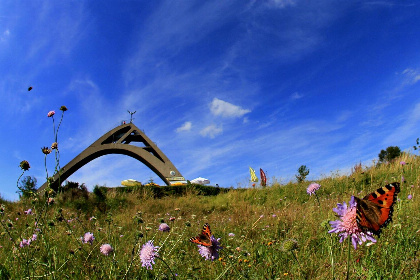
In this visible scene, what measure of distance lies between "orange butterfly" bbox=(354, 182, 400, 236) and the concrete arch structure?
31641 mm

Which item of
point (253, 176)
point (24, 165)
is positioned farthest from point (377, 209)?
point (253, 176)

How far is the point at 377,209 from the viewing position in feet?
5.21

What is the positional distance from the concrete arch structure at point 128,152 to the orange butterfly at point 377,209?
3164cm

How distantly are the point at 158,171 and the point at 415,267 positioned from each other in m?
32.4

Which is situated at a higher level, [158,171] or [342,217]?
[158,171]

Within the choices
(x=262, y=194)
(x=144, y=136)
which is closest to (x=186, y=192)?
(x=262, y=194)

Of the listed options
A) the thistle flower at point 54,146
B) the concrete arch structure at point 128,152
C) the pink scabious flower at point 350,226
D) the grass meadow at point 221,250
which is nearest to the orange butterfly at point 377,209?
the pink scabious flower at point 350,226

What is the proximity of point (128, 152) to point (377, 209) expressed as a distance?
35738 mm

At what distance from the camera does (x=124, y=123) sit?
38281 millimetres

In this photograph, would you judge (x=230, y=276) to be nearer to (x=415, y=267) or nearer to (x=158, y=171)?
(x=415, y=267)

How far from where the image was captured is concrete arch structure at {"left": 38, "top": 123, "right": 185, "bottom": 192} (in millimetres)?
33750

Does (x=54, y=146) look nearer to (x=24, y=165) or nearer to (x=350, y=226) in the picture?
(x=24, y=165)

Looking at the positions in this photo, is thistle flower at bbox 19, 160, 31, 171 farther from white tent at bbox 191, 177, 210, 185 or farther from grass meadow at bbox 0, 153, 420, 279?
white tent at bbox 191, 177, 210, 185

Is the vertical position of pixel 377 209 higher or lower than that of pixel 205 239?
lower
